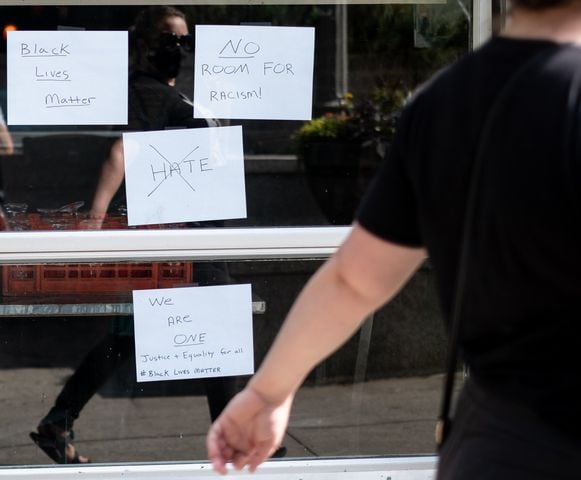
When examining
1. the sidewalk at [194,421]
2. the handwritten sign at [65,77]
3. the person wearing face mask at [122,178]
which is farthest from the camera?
the sidewalk at [194,421]

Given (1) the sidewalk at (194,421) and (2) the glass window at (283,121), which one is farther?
(1) the sidewalk at (194,421)

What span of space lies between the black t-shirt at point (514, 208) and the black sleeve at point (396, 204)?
0.02 metres

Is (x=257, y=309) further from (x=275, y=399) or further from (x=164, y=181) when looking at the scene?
(x=275, y=399)

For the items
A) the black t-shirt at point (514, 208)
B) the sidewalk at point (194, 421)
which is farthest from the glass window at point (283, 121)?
the black t-shirt at point (514, 208)

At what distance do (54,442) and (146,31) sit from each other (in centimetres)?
142

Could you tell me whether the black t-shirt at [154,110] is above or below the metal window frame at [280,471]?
above

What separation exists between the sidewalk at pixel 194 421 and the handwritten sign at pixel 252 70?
41.6 inches

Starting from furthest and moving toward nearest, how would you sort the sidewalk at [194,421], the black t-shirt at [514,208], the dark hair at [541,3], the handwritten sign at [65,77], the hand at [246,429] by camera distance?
the sidewalk at [194,421]
the handwritten sign at [65,77]
the hand at [246,429]
the dark hair at [541,3]
the black t-shirt at [514,208]

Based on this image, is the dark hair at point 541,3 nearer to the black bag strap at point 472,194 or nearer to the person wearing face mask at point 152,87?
the black bag strap at point 472,194

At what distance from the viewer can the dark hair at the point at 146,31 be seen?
3.52m

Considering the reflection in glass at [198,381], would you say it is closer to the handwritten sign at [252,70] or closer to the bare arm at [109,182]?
the bare arm at [109,182]

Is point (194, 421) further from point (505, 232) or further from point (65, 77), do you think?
point (505, 232)

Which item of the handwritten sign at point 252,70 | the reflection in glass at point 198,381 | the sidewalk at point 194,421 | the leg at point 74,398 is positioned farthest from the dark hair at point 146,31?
the sidewalk at point 194,421

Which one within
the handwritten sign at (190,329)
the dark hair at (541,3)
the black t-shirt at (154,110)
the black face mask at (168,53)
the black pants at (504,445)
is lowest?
the handwritten sign at (190,329)
